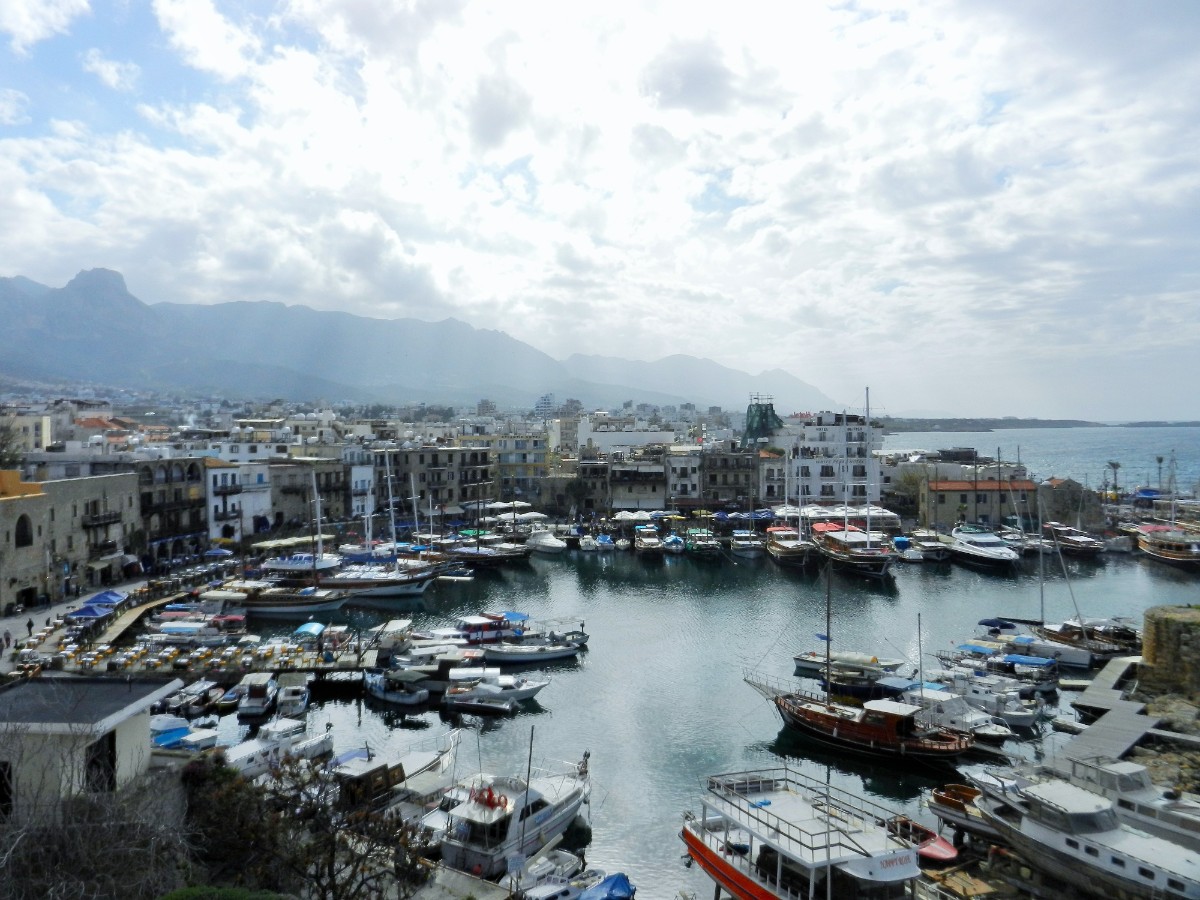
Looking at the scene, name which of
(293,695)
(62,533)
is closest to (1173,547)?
(293,695)

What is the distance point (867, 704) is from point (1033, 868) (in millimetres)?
7455

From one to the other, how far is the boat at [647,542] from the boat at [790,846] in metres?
35.8

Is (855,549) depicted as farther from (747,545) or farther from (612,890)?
(612,890)

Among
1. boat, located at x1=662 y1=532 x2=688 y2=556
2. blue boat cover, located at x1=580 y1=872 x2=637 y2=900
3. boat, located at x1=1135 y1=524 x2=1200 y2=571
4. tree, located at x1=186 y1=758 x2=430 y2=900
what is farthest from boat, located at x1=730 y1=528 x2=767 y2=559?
tree, located at x1=186 y1=758 x2=430 y2=900

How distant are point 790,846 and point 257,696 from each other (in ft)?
55.1

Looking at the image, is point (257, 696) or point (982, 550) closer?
point (257, 696)

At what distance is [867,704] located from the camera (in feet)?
69.9

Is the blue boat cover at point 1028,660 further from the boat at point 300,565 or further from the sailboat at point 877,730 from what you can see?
the boat at point 300,565

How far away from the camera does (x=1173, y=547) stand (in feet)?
155

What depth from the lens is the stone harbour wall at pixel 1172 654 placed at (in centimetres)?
2178

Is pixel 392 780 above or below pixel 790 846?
below

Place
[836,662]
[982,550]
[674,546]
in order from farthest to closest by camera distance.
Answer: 1. [674,546]
2. [982,550]
3. [836,662]

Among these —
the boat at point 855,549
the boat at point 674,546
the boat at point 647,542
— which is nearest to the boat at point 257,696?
the boat at point 855,549

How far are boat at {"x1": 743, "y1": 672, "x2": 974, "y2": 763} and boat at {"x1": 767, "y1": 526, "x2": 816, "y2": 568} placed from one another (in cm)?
2582
